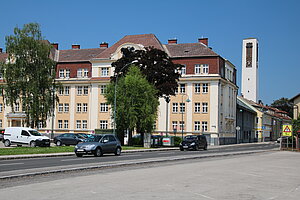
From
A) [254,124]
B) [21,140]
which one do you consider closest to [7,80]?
[21,140]

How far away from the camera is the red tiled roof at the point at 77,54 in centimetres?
8071

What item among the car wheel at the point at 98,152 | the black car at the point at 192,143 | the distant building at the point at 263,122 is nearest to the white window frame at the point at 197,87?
the black car at the point at 192,143

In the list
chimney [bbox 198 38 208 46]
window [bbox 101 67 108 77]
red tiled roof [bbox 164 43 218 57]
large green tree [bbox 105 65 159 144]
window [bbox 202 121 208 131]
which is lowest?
window [bbox 202 121 208 131]

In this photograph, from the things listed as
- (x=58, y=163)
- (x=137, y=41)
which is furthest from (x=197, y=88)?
(x=58, y=163)

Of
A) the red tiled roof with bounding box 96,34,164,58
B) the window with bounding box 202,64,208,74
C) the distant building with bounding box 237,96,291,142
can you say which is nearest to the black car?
the window with bounding box 202,64,208,74

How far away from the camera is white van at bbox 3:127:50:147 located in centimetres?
4147

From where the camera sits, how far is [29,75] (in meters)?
59.8

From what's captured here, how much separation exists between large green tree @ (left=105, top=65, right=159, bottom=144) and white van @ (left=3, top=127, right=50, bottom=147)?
32.0 ft

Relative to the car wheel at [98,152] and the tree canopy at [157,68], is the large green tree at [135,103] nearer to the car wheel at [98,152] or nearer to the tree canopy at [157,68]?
the tree canopy at [157,68]

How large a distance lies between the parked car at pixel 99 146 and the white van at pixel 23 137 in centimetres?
1213

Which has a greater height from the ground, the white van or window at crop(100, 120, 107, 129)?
window at crop(100, 120, 107, 129)

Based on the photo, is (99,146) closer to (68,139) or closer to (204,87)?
(68,139)

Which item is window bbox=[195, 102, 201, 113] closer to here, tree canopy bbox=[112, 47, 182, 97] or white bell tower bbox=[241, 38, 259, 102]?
tree canopy bbox=[112, 47, 182, 97]

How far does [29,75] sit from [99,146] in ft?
108
